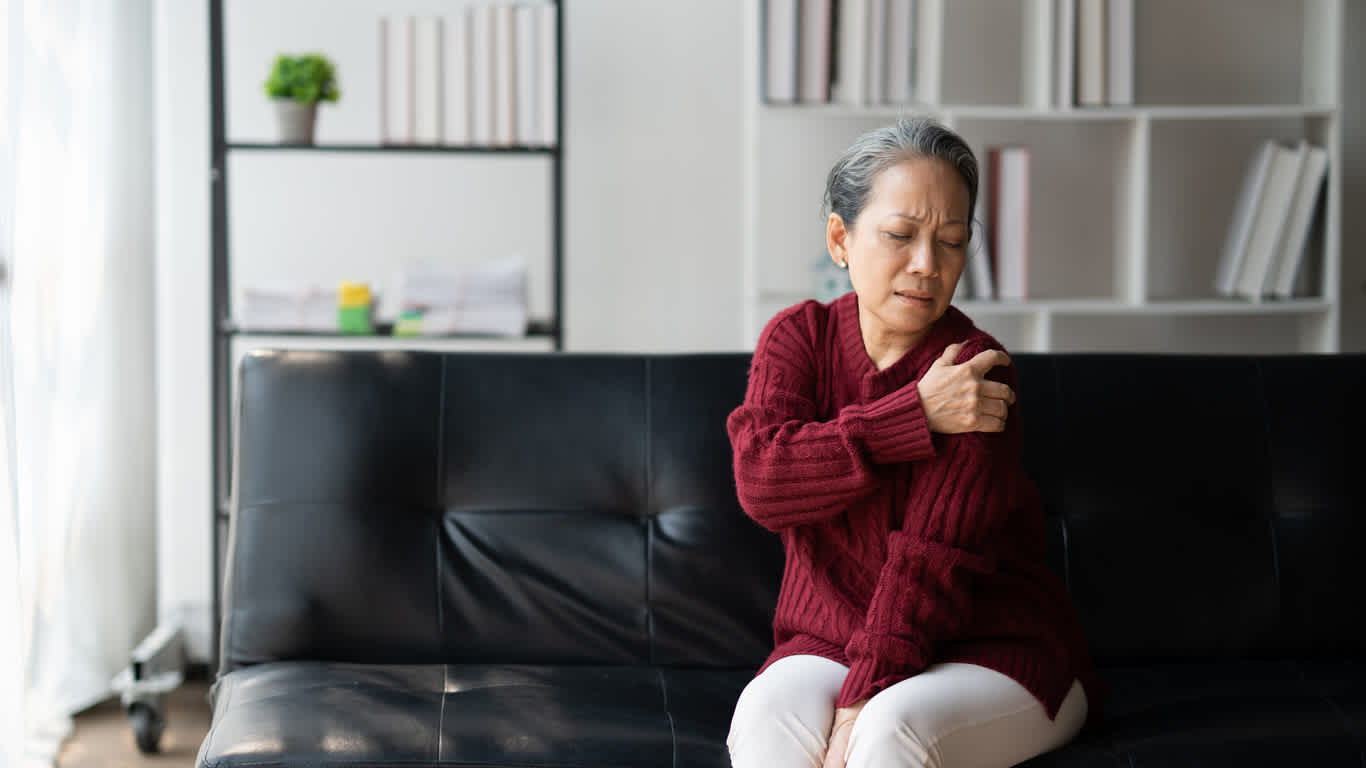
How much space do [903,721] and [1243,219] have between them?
2111 millimetres

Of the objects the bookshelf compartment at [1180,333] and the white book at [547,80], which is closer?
the white book at [547,80]

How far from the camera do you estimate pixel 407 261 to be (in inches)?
124

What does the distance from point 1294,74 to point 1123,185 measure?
62 cm

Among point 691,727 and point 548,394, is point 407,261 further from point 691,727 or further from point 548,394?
point 691,727

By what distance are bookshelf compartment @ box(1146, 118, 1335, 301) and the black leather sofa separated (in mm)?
1218

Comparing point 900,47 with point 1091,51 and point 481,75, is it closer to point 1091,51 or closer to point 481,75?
point 1091,51

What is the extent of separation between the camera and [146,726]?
2.56 meters

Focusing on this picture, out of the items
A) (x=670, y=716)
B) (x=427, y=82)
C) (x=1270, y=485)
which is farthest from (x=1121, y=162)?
(x=670, y=716)

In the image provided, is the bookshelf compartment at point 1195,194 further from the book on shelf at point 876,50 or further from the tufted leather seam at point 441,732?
the tufted leather seam at point 441,732

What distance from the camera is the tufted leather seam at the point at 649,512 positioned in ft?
6.28

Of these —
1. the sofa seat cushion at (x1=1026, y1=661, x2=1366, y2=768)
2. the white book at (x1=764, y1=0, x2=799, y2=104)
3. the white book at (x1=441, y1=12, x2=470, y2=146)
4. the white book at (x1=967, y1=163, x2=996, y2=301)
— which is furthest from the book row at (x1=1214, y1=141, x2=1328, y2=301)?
the white book at (x1=441, y1=12, x2=470, y2=146)

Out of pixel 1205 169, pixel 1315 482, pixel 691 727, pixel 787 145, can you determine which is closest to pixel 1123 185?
pixel 1205 169

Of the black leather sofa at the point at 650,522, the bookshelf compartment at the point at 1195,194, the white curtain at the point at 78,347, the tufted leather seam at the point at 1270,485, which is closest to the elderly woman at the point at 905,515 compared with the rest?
the black leather sofa at the point at 650,522

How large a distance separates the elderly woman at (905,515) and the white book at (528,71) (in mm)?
1306
